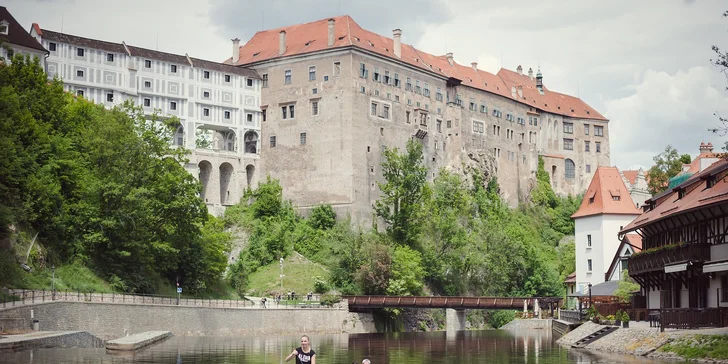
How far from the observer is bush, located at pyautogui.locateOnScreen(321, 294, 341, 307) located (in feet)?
259

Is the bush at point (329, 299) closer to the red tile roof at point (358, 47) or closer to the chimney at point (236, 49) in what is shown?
the red tile roof at point (358, 47)

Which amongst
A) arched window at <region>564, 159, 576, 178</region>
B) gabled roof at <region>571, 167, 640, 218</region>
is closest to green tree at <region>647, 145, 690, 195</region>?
gabled roof at <region>571, 167, 640, 218</region>

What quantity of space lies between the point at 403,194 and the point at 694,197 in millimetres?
47836

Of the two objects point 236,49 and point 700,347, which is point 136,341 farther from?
point 236,49

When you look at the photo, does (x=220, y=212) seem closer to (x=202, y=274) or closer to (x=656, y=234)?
(x=202, y=274)

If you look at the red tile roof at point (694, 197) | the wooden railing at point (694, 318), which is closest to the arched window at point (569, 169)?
the red tile roof at point (694, 197)

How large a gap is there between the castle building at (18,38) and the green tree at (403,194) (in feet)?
102

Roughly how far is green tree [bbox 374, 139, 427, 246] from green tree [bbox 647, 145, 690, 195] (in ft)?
66.1

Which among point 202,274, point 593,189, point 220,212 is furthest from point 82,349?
point 220,212

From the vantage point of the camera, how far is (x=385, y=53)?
348 feet

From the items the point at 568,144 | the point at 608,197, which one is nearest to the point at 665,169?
the point at 608,197

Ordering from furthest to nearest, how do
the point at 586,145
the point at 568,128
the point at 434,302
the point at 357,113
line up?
the point at 586,145 → the point at 568,128 → the point at 357,113 → the point at 434,302

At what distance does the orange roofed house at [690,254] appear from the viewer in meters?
44.9

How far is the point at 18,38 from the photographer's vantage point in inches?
3356
